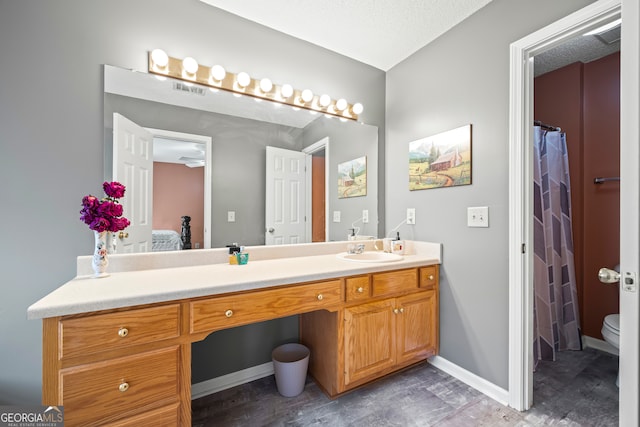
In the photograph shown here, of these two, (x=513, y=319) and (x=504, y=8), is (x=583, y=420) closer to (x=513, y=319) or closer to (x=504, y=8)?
(x=513, y=319)

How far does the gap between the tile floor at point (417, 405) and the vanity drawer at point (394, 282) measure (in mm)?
622

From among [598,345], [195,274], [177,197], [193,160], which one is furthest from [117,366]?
[598,345]

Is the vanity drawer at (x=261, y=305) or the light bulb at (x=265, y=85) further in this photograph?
the light bulb at (x=265, y=85)

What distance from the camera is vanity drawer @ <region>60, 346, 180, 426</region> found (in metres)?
0.97

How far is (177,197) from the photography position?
5.27 ft

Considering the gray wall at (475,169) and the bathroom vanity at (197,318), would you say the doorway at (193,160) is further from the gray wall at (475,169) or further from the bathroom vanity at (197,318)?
the gray wall at (475,169)

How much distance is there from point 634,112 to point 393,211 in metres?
1.67

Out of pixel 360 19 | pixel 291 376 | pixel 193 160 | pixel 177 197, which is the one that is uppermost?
pixel 360 19

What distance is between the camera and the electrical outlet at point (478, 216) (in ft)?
5.65

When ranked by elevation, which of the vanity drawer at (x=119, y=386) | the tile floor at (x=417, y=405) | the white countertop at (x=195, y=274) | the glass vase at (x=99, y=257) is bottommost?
the tile floor at (x=417, y=405)

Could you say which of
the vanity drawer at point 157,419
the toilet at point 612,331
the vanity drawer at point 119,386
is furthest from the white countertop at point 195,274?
the toilet at point 612,331

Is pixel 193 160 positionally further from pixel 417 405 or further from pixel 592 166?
pixel 592 166

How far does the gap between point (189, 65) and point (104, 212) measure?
3.11 ft

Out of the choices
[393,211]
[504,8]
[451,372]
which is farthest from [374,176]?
[451,372]
